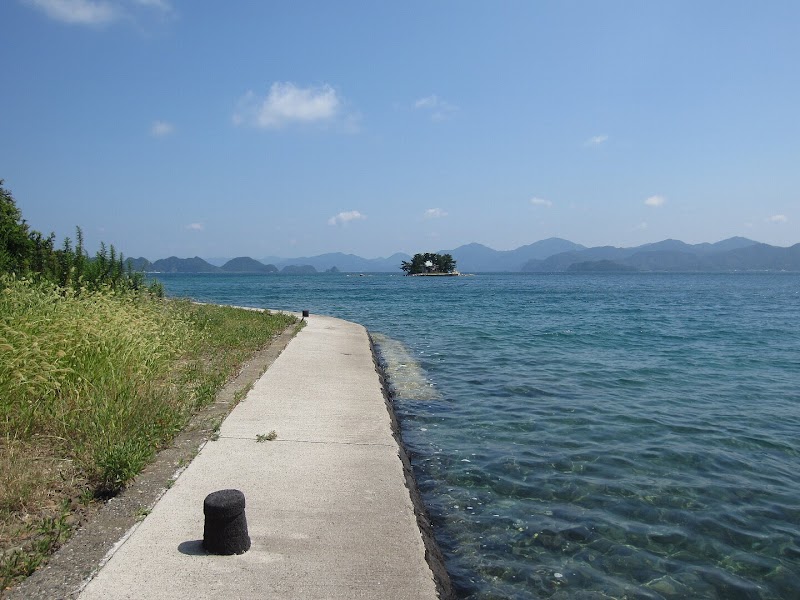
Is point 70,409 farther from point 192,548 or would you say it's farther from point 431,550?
point 431,550

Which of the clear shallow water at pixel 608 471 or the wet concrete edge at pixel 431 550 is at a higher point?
the wet concrete edge at pixel 431 550

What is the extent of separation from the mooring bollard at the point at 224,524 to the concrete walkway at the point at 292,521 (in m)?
0.08

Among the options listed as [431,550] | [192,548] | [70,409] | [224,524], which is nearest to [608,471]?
[431,550]

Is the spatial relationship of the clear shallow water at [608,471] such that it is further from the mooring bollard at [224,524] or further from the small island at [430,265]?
the small island at [430,265]

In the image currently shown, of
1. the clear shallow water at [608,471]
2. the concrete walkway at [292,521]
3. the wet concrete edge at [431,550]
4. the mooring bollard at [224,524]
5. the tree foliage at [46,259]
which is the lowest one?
the clear shallow water at [608,471]

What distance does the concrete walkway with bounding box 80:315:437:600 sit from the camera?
3588 millimetres

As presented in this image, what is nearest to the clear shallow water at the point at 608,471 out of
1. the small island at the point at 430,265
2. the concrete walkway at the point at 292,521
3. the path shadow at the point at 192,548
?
the concrete walkway at the point at 292,521

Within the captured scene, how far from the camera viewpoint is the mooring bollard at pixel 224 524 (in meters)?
3.86

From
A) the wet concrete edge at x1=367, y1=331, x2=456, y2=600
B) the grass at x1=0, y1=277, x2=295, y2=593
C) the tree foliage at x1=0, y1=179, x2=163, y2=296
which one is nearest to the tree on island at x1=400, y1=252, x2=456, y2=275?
the tree foliage at x1=0, y1=179, x2=163, y2=296

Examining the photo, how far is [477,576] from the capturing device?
15.0 ft

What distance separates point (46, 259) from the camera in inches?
624

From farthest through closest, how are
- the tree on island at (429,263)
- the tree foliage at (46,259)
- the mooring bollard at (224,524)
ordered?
→ the tree on island at (429,263), the tree foliage at (46,259), the mooring bollard at (224,524)

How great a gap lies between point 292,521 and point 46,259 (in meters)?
15.0

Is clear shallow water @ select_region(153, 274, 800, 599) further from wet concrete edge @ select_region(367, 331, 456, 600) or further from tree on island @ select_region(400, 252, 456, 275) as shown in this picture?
tree on island @ select_region(400, 252, 456, 275)
